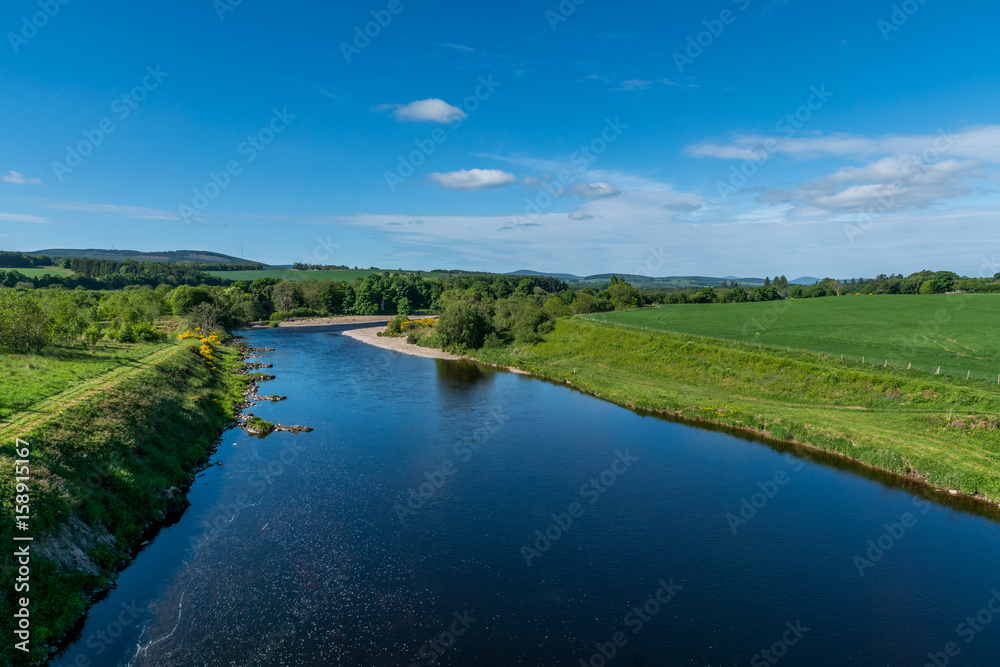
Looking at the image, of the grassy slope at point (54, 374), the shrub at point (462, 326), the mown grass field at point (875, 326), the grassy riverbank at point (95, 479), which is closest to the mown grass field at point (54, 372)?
the grassy slope at point (54, 374)

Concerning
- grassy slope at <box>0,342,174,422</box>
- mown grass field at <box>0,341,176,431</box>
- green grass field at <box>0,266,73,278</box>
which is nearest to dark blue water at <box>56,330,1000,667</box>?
grassy slope at <box>0,342,174,422</box>

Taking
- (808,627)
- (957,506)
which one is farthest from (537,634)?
(957,506)

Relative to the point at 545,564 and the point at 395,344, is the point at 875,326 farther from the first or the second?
the point at 395,344

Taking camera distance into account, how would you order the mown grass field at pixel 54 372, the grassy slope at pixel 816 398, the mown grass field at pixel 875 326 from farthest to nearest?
the mown grass field at pixel 875 326
the grassy slope at pixel 816 398
the mown grass field at pixel 54 372

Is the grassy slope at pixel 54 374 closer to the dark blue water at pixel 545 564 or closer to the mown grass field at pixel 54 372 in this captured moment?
the mown grass field at pixel 54 372

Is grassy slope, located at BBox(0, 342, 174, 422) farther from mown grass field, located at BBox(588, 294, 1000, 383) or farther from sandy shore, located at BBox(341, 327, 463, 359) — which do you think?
mown grass field, located at BBox(588, 294, 1000, 383)

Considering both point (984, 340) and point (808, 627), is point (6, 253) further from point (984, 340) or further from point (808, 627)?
point (984, 340)
